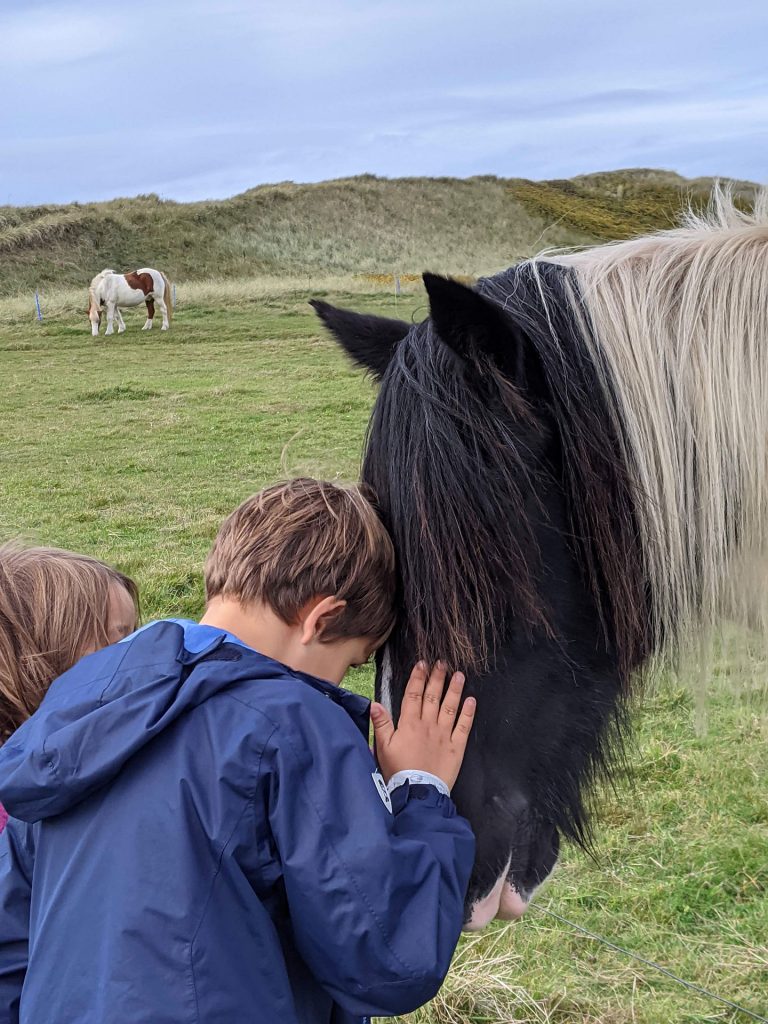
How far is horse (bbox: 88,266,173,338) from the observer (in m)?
20.6

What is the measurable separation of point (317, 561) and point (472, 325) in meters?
0.47

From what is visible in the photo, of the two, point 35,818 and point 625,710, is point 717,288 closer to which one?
point 625,710

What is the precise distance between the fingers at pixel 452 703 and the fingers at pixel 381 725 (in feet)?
0.36

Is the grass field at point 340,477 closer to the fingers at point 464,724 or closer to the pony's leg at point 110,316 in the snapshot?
the pony's leg at point 110,316

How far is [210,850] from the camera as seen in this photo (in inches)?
54.4

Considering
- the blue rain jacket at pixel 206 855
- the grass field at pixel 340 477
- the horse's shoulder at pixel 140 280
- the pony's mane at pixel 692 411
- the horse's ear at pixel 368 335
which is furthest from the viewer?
the horse's shoulder at pixel 140 280

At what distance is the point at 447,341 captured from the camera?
159cm

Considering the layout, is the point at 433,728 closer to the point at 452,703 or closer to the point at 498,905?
the point at 452,703

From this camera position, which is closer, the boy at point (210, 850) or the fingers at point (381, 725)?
the boy at point (210, 850)

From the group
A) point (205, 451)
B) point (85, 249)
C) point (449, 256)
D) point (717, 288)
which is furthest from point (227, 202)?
point (717, 288)

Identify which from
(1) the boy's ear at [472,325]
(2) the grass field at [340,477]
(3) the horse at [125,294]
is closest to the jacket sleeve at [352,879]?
(1) the boy's ear at [472,325]

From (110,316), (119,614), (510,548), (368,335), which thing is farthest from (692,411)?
(110,316)

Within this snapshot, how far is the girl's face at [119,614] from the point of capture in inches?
85.5

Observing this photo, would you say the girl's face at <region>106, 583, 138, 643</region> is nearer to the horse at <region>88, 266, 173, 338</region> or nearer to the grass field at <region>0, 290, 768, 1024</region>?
the grass field at <region>0, 290, 768, 1024</region>
